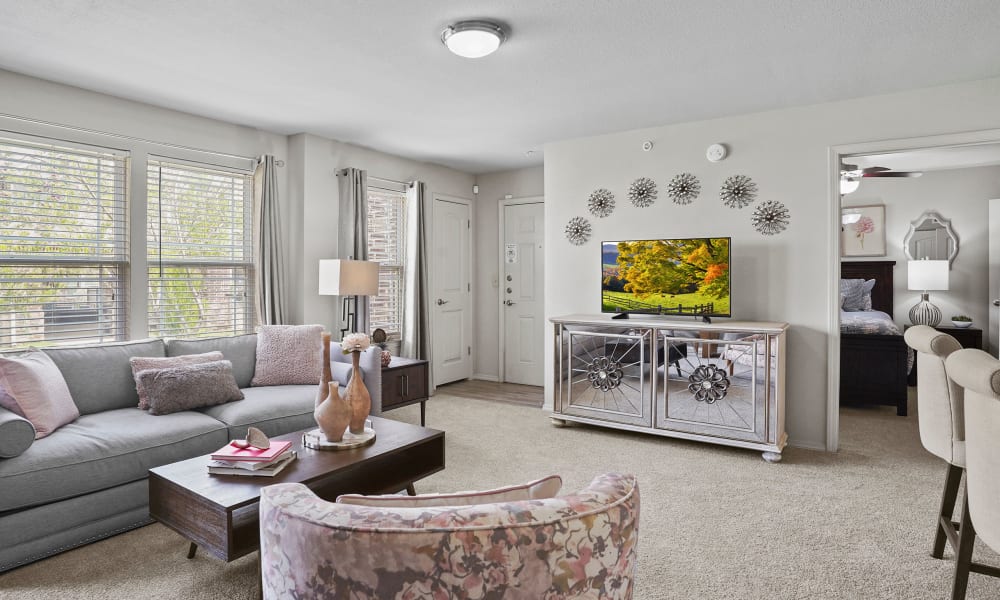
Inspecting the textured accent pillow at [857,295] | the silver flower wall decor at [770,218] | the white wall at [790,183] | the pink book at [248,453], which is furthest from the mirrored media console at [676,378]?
the textured accent pillow at [857,295]

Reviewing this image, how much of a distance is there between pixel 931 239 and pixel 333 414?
21.7 ft

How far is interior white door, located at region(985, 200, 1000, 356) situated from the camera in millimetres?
5652

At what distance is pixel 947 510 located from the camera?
228 cm

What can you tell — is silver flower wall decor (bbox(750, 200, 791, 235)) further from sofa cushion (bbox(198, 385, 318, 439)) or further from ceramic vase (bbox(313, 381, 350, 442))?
sofa cushion (bbox(198, 385, 318, 439))

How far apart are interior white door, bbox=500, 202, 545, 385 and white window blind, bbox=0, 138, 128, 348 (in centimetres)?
358

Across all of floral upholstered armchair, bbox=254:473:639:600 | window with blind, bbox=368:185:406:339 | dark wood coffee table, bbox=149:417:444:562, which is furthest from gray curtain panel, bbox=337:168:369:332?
floral upholstered armchair, bbox=254:473:639:600

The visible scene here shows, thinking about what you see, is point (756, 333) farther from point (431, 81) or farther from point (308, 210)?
point (308, 210)

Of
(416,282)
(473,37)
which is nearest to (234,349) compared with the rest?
(416,282)

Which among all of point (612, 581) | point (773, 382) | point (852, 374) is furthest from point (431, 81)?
point (852, 374)

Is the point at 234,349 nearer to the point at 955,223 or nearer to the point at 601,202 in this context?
the point at 601,202

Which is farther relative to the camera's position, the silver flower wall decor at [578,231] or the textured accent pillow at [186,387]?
the silver flower wall decor at [578,231]

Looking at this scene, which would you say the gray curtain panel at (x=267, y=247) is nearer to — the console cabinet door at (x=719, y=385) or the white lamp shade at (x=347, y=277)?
the white lamp shade at (x=347, y=277)

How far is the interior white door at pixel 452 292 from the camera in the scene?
19.4 feet

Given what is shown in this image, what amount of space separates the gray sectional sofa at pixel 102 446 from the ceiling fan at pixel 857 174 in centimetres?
524
